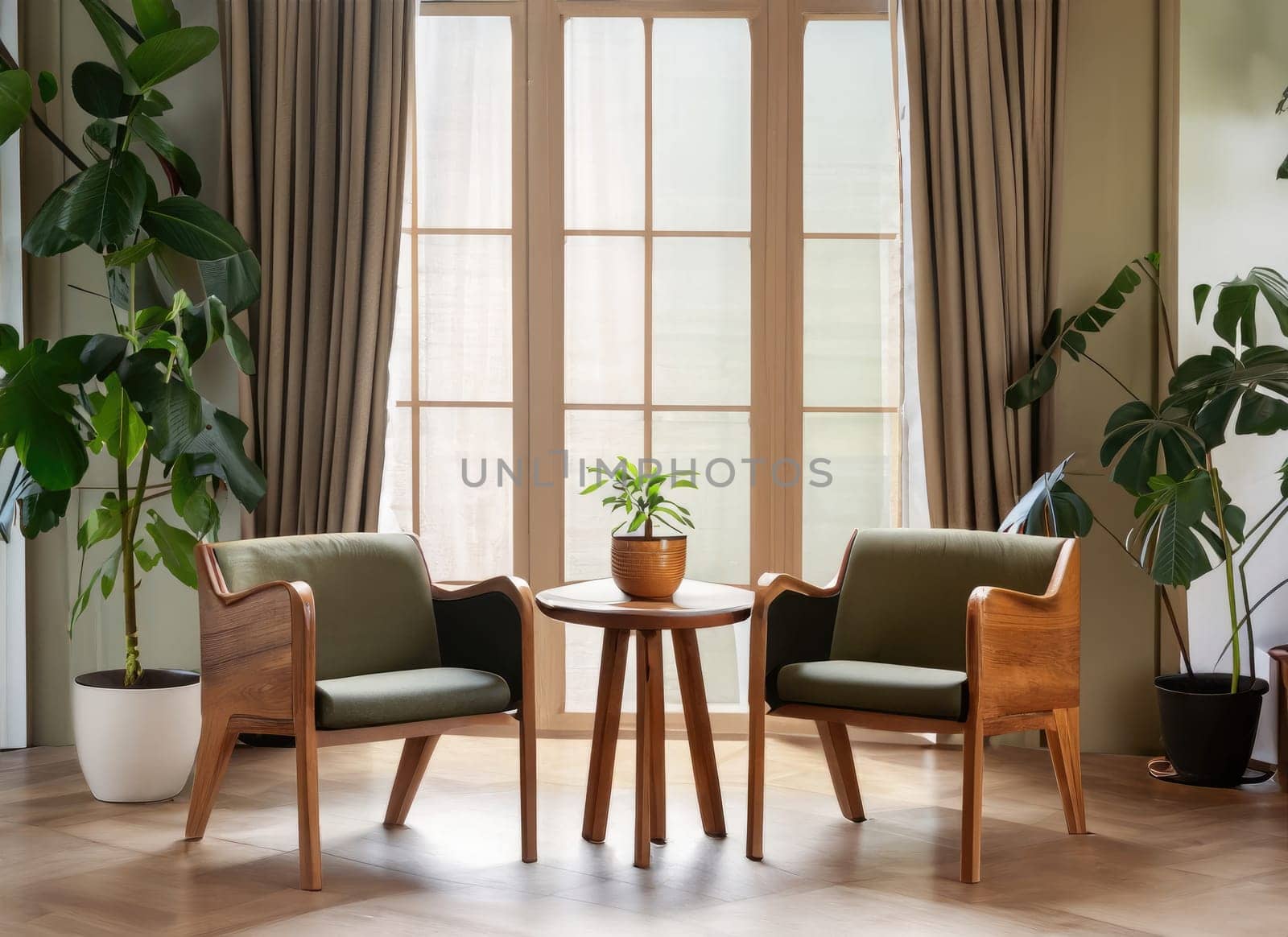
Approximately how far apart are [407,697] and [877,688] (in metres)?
1.12

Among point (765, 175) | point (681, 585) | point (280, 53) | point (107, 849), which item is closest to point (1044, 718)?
point (681, 585)

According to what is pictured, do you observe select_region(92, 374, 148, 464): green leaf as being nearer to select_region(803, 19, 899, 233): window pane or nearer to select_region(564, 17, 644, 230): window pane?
select_region(564, 17, 644, 230): window pane

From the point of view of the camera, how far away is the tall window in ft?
13.4

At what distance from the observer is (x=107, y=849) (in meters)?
2.91

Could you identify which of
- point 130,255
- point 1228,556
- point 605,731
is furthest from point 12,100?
point 1228,556

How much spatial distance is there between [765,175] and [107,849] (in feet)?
9.54

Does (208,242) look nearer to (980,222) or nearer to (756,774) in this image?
(756,774)

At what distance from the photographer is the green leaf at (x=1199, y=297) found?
11.6 ft

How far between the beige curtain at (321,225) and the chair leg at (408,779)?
39.9 inches

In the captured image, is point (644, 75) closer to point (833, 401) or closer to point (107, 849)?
point (833, 401)

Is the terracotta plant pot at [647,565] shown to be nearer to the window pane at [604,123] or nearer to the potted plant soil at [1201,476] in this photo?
the potted plant soil at [1201,476]

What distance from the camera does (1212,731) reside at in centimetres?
349

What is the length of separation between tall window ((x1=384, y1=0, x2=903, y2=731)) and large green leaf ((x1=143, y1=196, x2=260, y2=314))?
704mm

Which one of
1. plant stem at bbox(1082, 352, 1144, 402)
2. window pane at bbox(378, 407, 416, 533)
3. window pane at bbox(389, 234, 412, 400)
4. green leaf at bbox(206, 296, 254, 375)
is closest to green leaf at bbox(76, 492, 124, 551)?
green leaf at bbox(206, 296, 254, 375)
